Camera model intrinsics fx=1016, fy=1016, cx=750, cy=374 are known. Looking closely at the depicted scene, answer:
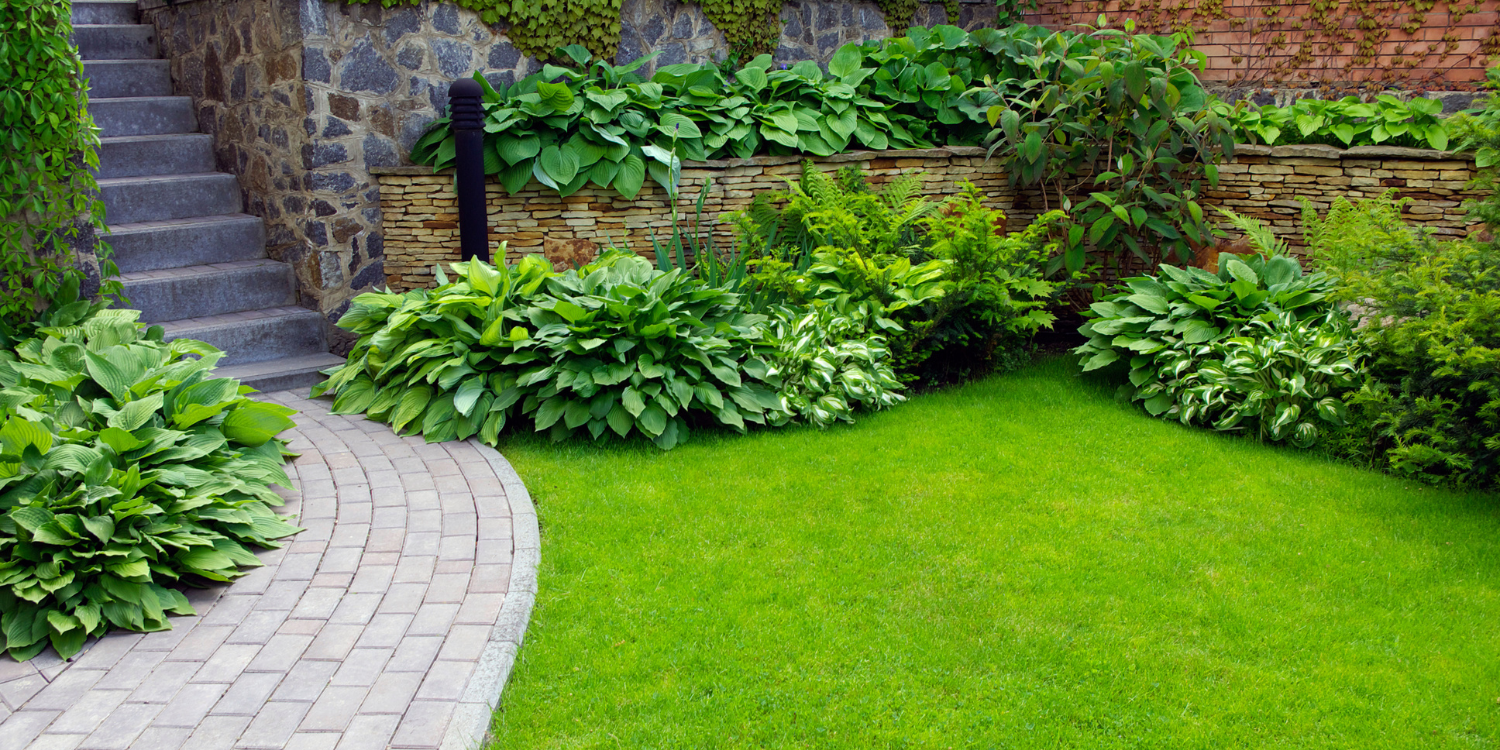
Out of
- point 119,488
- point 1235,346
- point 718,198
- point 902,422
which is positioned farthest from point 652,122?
point 119,488

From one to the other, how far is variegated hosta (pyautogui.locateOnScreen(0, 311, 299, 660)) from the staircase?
1.42m

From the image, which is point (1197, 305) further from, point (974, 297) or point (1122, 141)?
point (1122, 141)

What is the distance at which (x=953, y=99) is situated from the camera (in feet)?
22.1

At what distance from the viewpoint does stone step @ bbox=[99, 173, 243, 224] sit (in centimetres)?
569

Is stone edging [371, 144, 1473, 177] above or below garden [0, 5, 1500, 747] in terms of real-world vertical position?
above

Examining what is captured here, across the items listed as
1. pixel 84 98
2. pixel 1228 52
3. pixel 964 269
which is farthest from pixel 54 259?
pixel 1228 52

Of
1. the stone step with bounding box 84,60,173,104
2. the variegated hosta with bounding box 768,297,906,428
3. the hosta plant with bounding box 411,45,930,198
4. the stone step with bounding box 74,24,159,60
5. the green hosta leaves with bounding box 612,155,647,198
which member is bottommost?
the variegated hosta with bounding box 768,297,906,428

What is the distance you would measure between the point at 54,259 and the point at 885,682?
4026mm

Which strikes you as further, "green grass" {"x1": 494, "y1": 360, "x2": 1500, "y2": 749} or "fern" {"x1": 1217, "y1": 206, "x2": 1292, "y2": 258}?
"fern" {"x1": 1217, "y1": 206, "x2": 1292, "y2": 258}

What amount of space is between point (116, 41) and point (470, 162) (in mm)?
3239

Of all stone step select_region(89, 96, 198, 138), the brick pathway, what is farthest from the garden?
stone step select_region(89, 96, 198, 138)

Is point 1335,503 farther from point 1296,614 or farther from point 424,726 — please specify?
point 424,726

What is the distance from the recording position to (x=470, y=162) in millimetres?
5207

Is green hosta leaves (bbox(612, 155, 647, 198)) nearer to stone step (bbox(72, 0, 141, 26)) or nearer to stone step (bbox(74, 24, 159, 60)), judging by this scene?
stone step (bbox(74, 24, 159, 60))
